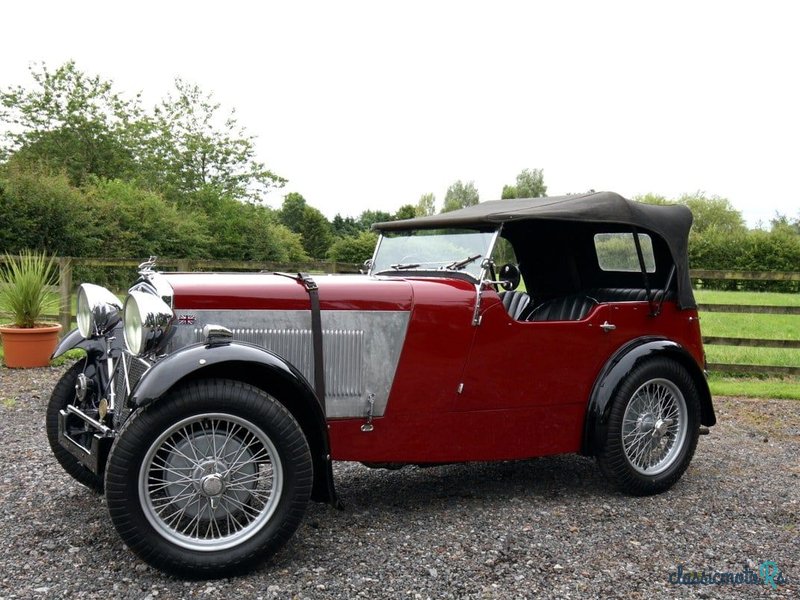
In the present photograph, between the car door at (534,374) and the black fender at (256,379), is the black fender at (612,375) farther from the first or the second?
the black fender at (256,379)

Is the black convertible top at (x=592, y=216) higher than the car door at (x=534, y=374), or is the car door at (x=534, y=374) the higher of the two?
the black convertible top at (x=592, y=216)

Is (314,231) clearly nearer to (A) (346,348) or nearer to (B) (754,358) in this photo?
(B) (754,358)

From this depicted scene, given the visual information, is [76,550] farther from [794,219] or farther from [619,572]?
[794,219]

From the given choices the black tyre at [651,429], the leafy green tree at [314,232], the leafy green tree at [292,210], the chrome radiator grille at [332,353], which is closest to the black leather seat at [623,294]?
the black tyre at [651,429]

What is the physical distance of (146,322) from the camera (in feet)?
10.2

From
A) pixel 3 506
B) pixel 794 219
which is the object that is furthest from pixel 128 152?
pixel 794 219

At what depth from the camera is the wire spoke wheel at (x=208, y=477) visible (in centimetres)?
302

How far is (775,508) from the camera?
Answer: 13.5ft

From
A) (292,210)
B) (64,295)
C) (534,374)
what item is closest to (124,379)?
(534,374)

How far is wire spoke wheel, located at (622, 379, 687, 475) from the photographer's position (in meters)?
4.35

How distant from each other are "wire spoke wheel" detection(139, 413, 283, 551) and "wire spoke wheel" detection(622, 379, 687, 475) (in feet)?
7.47

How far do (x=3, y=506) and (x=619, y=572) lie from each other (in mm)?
3290

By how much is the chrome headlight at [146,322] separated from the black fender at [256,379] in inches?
6.9

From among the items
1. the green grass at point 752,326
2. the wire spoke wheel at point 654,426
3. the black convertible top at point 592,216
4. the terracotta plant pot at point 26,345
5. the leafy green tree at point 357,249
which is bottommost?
the green grass at point 752,326
